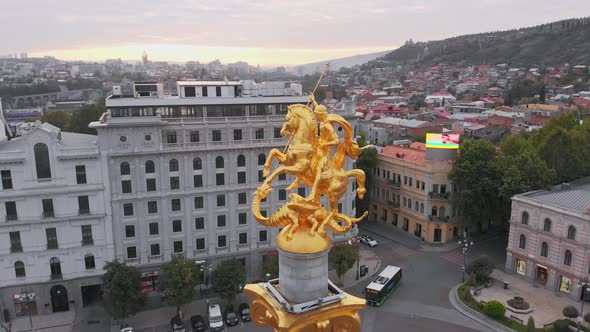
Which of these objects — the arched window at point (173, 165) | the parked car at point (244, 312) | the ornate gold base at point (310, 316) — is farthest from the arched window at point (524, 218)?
the ornate gold base at point (310, 316)

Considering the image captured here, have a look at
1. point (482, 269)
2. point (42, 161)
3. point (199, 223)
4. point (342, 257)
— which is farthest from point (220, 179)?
point (482, 269)

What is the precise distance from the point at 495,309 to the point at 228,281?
26.1 m

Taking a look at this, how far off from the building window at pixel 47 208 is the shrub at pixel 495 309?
44.2 metres

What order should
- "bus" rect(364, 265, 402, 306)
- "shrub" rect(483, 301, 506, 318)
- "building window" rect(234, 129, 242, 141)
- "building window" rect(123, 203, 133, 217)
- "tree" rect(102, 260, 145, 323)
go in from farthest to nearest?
1. "building window" rect(234, 129, 242, 141)
2. "building window" rect(123, 203, 133, 217)
3. "bus" rect(364, 265, 402, 306)
4. "shrub" rect(483, 301, 506, 318)
5. "tree" rect(102, 260, 145, 323)

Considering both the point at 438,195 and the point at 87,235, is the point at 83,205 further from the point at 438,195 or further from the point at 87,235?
the point at 438,195

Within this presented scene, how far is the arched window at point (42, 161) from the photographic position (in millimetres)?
45906

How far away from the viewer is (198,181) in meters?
51.9

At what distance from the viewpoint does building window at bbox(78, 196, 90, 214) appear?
4798cm

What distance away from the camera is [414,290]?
5228cm

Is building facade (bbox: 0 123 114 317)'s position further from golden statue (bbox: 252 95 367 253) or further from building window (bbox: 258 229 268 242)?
golden statue (bbox: 252 95 367 253)

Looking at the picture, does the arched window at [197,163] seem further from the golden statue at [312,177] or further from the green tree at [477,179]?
the green tree at [477,179]

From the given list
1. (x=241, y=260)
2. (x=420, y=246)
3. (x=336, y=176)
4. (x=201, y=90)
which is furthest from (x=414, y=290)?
(x=336, y=176)

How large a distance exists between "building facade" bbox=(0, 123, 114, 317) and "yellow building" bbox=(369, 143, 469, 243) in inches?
1626

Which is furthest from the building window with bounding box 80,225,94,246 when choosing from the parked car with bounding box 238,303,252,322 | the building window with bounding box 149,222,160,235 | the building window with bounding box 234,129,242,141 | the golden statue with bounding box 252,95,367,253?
the golden statue with bounding box 252,95,367,253
